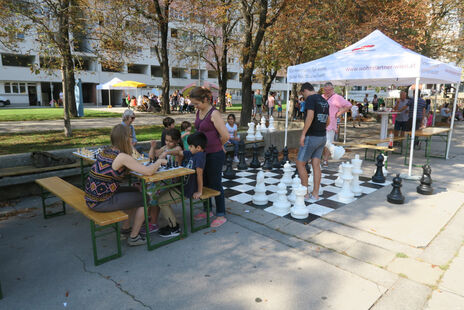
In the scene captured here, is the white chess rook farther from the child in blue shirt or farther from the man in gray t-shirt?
the man in gray t-shirt

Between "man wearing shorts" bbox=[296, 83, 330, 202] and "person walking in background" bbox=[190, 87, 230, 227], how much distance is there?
1.36m

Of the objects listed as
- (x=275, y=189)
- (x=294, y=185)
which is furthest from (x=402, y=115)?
(x=294, y=185)

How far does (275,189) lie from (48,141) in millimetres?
5705

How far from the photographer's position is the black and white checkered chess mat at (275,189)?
4.44m

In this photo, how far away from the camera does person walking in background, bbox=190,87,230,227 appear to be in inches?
143

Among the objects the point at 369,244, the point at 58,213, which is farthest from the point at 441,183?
the point at 58,213

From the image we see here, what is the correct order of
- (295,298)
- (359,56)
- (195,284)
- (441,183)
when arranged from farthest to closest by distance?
(359,56) < (441,183) < (195,284) < (295,298)

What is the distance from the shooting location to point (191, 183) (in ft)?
12.1

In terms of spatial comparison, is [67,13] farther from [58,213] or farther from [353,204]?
[353,204]

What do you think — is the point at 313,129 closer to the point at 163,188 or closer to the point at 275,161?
the point at 163,188

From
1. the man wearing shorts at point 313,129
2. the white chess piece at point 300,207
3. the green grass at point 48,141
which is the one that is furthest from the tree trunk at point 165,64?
the white chess piece at point 300,207

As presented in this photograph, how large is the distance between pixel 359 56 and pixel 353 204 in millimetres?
3331

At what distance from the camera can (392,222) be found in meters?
3.92

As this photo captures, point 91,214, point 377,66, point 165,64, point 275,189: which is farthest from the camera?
point 165,64
